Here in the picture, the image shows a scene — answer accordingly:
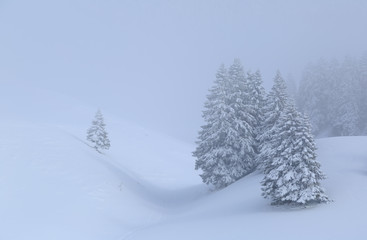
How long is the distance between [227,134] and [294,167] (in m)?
12.1


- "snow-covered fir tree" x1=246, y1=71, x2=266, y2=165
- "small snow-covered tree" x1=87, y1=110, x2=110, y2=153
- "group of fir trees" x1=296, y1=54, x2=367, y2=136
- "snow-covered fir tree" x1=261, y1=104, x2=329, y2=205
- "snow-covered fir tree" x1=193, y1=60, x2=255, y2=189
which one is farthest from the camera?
"group of fir trees" x1=296, y1=54, x2=367, y2=136

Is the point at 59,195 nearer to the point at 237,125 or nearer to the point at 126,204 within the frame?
the point at 126,204

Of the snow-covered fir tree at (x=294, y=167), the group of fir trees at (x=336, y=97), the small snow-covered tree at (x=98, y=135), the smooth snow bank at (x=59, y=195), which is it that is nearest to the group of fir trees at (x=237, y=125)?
the snow-covered fir tree at (x=294, y=167)

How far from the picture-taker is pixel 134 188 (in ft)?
87.1

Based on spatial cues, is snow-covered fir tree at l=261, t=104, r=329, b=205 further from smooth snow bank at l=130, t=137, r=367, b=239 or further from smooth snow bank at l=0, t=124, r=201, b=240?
smooth snow bank at l=0, t=124, r=201, b=240

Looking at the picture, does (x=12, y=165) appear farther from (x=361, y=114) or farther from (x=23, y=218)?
(x=361, y=114)

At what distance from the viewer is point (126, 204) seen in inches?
822

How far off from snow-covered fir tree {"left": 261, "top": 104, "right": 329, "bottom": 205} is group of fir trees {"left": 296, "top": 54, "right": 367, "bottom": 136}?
120 ft

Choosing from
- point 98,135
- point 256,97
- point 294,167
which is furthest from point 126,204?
point 98,135

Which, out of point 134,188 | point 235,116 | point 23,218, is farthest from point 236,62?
point 23,218

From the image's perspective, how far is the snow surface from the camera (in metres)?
12.6

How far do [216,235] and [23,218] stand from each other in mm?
8614

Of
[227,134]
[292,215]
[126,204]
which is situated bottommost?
[292,215]

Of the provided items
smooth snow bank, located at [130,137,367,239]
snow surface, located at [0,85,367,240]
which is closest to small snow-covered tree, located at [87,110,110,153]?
snow surface, located at [0,85,367,240]
